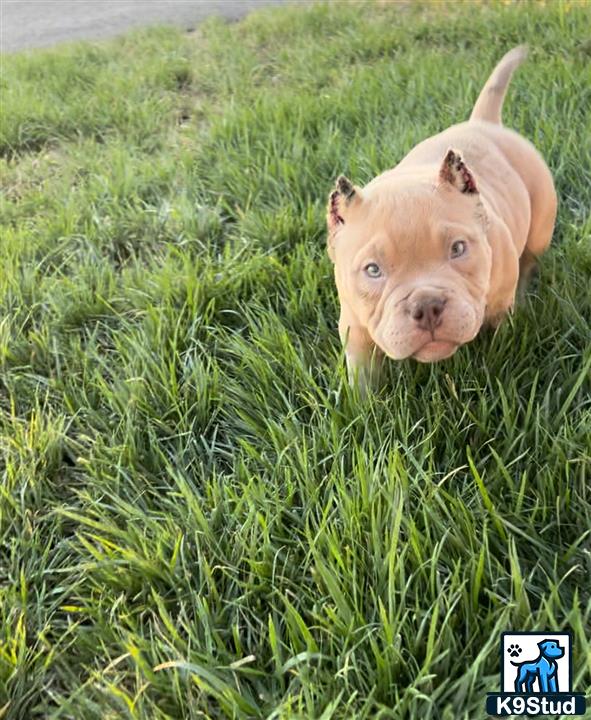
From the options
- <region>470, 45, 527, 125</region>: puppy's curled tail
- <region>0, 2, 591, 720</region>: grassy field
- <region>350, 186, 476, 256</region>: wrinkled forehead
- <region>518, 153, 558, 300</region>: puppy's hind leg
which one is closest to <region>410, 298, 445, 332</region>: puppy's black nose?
<region>350, 186, 476, 256</region>: wrinkled forehead

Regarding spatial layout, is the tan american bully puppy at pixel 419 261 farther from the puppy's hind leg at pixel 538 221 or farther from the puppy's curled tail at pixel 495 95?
the puppy's curled tail at pixel 495 95

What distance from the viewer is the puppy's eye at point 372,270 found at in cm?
183

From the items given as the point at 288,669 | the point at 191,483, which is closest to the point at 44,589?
the point at 191,483

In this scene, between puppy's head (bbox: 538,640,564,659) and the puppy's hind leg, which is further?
the puppy's hind leg

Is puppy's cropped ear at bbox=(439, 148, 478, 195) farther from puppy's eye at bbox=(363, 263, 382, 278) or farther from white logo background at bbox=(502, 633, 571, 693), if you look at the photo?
white logo background at bbox=(502, 633, 571, 693)

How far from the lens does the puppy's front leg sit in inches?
82.2

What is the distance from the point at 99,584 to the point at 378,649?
74cm

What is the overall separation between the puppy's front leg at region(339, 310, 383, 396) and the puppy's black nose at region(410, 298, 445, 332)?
0.37m

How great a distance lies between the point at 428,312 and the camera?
1.70 meters

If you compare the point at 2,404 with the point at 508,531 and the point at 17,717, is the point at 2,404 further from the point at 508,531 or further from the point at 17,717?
the point at 508,531

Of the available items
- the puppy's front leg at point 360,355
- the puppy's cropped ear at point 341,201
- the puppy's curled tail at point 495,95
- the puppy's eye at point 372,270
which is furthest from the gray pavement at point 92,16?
the puppy's eye at point 372,270

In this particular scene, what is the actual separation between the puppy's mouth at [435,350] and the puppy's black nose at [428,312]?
0.07 metres

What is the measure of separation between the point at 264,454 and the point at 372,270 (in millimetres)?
598

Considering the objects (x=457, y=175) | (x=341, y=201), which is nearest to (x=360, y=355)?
(x=341, y=201)
